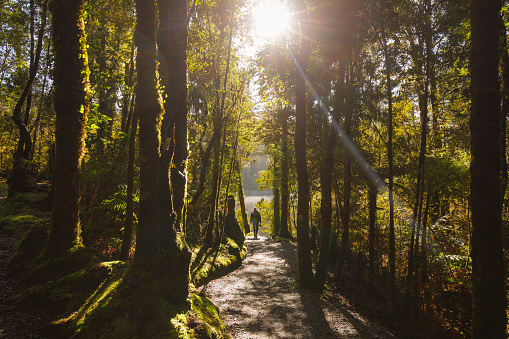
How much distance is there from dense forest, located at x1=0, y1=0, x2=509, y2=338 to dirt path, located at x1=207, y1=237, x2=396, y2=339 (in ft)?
3.11

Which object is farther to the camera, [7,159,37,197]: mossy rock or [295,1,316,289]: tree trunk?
[7,159,37,197]: mossy rock

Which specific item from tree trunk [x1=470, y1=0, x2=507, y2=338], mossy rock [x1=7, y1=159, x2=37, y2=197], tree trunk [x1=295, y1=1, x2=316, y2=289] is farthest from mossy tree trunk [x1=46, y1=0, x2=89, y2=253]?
mossy rock [x1=7, y1=159, x2=37, y2=197]

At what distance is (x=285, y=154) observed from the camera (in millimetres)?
14430

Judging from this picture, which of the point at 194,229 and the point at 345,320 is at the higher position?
the point at 194,229

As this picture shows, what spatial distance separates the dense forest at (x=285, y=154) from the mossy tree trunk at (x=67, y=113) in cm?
3

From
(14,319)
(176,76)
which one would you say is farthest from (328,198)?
(14,319)

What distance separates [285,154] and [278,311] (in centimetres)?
897

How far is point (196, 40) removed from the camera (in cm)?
1067

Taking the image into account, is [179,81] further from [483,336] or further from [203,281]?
[483,336]

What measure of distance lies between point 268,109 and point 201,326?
621 inches

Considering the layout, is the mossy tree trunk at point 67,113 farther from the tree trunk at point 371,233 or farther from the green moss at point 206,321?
the tree trunk at point 371,233

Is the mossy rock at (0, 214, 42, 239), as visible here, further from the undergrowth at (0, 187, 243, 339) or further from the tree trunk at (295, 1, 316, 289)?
the tree trunk at (295, 1, 316, 289)

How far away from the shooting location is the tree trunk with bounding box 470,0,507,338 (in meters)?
3.94

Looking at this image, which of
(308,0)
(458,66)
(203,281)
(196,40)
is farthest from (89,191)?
(458,66)
